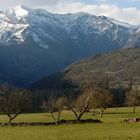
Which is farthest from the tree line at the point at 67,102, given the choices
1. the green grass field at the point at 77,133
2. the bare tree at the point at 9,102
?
the green grass field at the point at 77,133

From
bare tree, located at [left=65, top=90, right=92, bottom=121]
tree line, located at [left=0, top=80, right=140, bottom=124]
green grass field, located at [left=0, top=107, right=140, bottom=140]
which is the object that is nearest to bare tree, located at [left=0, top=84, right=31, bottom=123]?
tree line, located at [left=0, top=80, right=140, bottom=124]

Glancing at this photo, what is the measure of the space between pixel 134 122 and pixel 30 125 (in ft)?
64.2

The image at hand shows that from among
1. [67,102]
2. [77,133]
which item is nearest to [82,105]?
[67,102]

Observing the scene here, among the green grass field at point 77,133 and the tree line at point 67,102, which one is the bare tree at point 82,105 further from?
Result: the green grass field at point 77,133

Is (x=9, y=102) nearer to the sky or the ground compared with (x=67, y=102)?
nearer to the sky

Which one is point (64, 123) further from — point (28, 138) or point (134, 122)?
point (28, 138)

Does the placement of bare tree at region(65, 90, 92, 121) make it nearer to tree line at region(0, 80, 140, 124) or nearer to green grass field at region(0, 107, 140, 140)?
tree line at region(0, 80, 140, 124)

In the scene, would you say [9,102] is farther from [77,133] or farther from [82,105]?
[77,133]

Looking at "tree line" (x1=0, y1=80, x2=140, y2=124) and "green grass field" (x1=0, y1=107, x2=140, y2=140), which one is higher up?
"tree line" (x1=0, y1=80, x2=140, y2=124)

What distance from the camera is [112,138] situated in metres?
51.0

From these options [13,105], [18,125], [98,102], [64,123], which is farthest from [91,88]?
[13,105]

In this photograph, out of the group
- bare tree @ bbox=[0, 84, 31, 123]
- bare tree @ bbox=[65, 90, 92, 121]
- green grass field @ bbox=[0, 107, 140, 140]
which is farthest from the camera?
bare tree @ bbox=[0, 84, 31, 123]

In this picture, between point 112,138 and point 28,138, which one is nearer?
point 112,138

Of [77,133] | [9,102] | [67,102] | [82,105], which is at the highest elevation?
[9,102]
